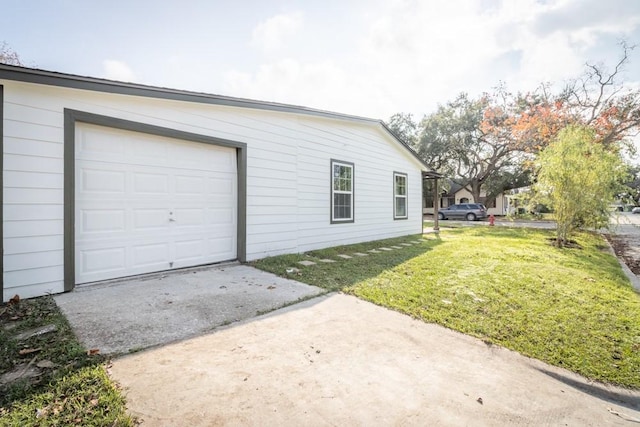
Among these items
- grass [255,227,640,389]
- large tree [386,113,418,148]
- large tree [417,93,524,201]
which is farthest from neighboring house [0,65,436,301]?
large tree [386,113,418,148]

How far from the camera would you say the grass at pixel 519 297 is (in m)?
2.62

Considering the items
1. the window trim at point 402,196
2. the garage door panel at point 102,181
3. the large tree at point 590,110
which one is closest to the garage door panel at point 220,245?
the garage door panel at point 102,181

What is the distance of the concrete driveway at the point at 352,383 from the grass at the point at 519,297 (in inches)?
12.6

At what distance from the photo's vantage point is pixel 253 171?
603cm

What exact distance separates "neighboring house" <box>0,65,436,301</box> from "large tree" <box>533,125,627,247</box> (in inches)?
248

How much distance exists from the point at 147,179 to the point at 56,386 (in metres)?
3.39

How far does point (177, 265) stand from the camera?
502cm

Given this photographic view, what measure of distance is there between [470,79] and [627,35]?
1040 cm

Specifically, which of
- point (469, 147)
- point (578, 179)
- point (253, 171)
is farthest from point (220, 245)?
point (469, 147)

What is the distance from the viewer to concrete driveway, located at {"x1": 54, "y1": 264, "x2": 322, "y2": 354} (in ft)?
8.66

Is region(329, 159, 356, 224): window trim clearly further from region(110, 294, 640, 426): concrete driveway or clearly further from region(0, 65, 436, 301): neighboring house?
region(110, 294, 640, 426): concrete driveway

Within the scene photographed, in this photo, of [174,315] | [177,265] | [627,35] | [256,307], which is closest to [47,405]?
[174,315]

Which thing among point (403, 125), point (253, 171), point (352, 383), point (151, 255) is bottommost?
point (352, 383)

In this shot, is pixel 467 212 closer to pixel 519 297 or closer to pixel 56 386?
pixel 519 297
